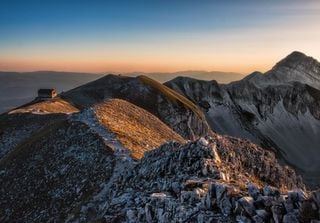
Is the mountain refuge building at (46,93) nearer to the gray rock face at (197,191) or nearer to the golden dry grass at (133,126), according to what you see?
the golden dry grass at (133,126)

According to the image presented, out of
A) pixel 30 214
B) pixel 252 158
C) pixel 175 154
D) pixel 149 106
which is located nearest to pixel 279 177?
pixel 252 158

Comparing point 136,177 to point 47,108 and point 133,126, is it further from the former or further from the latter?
point 47,108

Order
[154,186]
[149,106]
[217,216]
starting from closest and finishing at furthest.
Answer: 1. [217,216]
2. [154,186]
3. [149,106]

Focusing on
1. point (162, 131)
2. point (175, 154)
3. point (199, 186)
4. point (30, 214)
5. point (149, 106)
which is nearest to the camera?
point (199, 186)

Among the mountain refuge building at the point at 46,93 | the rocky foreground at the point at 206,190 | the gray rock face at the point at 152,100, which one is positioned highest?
the rocky foreground at the point at 206,190

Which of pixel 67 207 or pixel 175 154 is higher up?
pixel 175 154

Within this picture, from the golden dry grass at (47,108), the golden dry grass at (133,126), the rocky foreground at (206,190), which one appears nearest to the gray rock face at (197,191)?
the rocky foreground at (206,190)

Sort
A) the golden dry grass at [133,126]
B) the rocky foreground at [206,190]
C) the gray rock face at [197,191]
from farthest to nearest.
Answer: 1. the golden dry grass at [133,126]
2. the gray rock face at [197,191]
3. the rocky foreground at [206,190]

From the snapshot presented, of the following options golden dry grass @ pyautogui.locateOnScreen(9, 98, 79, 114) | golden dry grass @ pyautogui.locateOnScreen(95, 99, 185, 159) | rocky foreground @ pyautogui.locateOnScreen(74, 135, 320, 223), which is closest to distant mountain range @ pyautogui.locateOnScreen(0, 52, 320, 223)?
rocky foreground @ pyautogui.locateOnScreen(74, 135, 320, 223)

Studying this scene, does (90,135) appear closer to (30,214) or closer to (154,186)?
(30,214)
